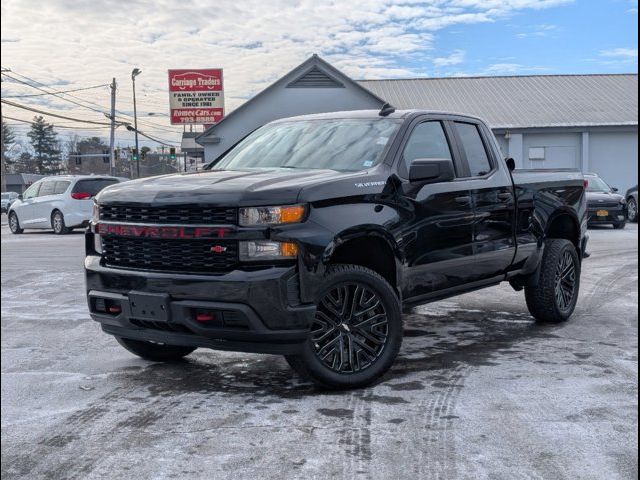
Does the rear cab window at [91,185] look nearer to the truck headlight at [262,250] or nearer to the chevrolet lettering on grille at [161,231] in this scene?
the chevrolet lettering on grille at [161,231]

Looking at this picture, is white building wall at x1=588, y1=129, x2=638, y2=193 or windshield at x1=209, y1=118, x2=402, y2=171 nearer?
windshield at x1=209, y1=118, x2=402, y2=171

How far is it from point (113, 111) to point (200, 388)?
149ft

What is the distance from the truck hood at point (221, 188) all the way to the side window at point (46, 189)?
17732mm

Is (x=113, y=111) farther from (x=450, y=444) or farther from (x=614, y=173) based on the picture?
(x=450, y=444)

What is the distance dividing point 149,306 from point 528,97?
1220 inches

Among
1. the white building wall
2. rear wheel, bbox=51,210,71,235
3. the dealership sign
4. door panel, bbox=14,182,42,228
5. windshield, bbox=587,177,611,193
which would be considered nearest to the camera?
windshield, bbox=587,177,611,193

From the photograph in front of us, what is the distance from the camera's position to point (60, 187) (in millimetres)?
21641

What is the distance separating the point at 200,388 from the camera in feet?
16.6

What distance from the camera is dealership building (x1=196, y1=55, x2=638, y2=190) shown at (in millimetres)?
28500

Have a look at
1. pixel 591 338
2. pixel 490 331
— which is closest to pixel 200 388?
pixel 490 331

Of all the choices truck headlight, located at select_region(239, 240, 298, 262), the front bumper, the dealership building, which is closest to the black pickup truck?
truck headlight, located at select_region(239, 240, 298, 262)

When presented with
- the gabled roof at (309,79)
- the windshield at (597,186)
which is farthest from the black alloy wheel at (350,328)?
the gabled roof at (309,79)

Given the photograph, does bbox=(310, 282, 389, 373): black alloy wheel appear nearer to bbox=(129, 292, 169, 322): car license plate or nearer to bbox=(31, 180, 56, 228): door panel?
bbox=(129, 292, 169, 322): car license plate

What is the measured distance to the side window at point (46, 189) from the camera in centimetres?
2182
